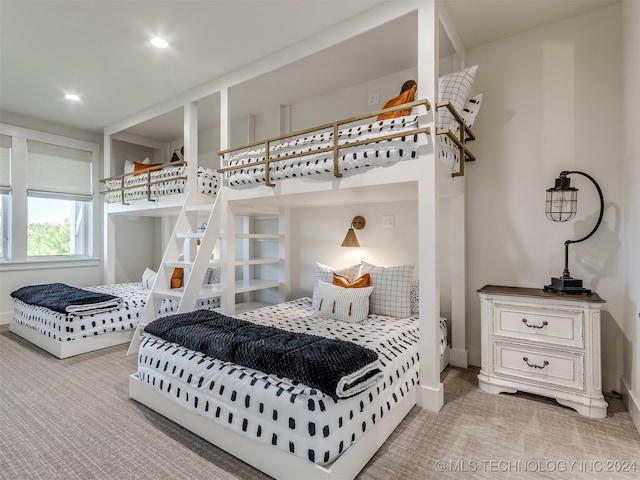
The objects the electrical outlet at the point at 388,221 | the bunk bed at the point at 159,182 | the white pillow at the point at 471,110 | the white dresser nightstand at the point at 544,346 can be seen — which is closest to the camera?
the white dresser nightstand at the point at 544,346

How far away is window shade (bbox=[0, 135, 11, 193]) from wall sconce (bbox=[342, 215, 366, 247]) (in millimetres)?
4572

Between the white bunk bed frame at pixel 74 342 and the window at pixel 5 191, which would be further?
the window at pixel 5 191

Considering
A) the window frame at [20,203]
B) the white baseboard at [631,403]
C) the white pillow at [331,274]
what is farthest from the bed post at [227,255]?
the window frame at [20,203]

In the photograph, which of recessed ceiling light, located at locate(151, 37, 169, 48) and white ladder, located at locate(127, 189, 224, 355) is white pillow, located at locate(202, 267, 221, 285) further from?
recessed ceiling light, located at locate(151, 37, 169, 48)

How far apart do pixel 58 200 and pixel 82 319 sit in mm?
2662

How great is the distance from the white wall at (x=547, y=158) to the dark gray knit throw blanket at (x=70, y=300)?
11.7ft

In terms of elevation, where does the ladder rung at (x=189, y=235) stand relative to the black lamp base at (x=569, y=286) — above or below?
above

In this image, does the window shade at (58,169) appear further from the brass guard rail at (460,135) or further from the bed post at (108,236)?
the brass guard rail at (460,135)

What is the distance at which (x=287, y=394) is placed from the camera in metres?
1.55

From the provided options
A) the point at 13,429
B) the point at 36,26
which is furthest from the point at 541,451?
the point at 36,26

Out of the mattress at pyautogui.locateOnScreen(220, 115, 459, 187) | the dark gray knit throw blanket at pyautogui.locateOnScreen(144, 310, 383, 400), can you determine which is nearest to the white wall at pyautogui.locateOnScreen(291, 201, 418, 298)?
the mattress at pyautogui.locateOnScreen(220, 115, 459, 187)

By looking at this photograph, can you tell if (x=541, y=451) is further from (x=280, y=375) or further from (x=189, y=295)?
(x=189, y=295)

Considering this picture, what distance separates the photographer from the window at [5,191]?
443 cm

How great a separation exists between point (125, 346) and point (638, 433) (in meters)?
4.17
